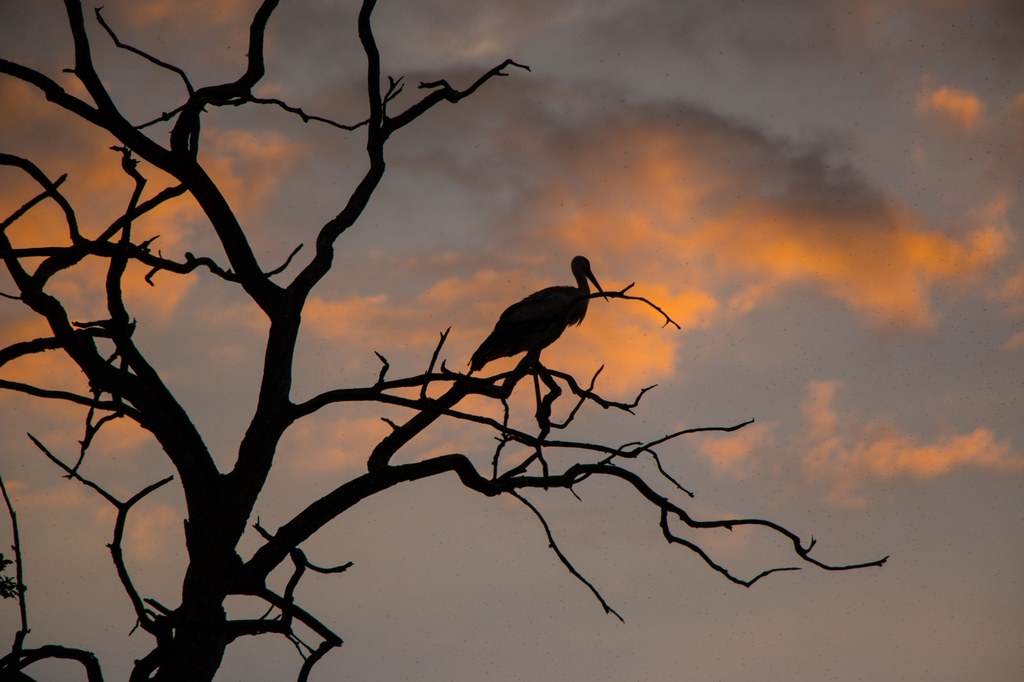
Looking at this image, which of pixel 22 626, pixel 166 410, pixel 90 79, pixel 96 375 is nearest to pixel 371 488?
pixel 166 410

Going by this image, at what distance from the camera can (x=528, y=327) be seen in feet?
40.9

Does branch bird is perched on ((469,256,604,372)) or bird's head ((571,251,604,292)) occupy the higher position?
bird's head ((571,251,604,292))

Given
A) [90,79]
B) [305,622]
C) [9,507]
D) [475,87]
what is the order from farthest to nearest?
[475,87] < [90,79] < [305,622] < [9,507]

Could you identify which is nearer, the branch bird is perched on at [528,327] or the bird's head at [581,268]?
the branch bird is perched on at [528,327]

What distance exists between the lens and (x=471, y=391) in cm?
820

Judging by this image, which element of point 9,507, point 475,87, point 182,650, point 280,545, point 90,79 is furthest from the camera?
point 475,87

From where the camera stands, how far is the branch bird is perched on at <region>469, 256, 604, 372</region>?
1245 cm

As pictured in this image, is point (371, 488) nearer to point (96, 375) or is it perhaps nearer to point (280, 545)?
point (280, 545)

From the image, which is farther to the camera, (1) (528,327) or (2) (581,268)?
(2) (581,268)

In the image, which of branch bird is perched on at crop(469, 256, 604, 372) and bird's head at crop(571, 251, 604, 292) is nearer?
branch bird is perched on at crop(469, 256, 604, 372)

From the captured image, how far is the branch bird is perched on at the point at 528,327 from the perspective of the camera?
40.9 ft

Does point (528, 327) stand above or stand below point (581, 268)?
below

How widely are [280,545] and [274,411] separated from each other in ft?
3.25

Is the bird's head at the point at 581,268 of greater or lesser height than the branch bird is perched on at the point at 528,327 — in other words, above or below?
above
